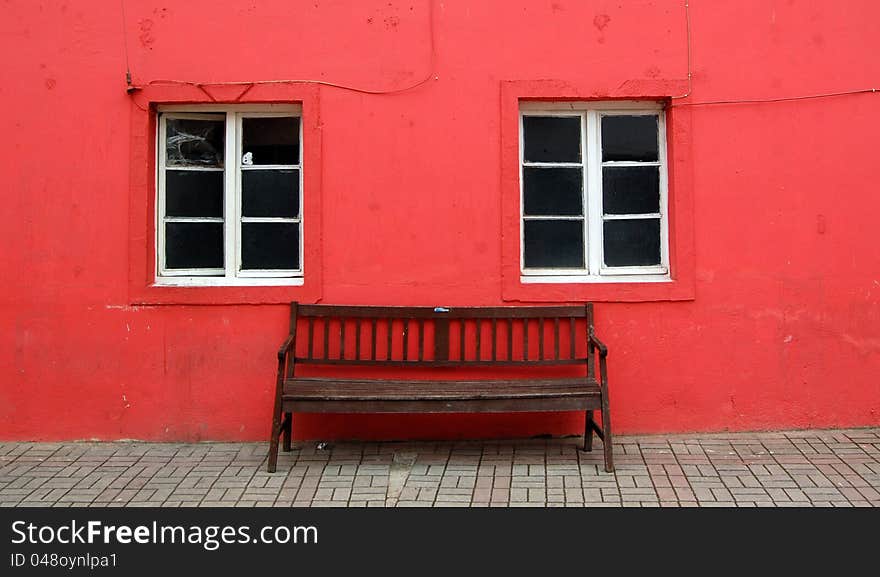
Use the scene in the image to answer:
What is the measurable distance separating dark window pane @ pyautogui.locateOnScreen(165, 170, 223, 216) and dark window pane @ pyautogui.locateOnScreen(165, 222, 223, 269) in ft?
0.32

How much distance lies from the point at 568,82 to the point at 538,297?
1597 mm

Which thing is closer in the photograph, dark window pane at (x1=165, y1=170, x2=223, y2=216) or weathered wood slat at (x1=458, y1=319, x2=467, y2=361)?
weathered wood slat at (x1=458, y1=319, x2=467, y2=361)

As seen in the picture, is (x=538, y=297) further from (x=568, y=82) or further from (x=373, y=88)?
(x=373, y=88)

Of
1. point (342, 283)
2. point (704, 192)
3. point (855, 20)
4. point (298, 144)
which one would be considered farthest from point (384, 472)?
point (855, 20)

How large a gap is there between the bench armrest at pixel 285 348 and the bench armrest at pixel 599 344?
2050 millimetres

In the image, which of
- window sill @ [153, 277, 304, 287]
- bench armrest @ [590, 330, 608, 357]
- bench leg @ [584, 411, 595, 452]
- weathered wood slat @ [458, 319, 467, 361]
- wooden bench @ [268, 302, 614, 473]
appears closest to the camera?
bench armrest @ [590, 330, 608, 357]

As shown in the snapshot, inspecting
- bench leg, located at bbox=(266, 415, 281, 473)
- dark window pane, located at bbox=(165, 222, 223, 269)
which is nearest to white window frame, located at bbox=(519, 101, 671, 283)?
bench leg, located at bbox=(266, 415, 281, 473)

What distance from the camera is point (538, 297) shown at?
5793 mm

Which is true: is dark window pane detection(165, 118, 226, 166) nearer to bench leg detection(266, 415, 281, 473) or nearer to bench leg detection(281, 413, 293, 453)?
bench leg detection(281, 413, 293, 453)

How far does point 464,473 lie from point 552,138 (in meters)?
2.60

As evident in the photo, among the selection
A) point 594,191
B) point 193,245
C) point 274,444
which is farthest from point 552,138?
point 274,444

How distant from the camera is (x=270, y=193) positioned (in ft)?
19.5

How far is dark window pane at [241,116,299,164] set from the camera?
5.95 metres

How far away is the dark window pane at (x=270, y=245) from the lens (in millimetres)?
5941
